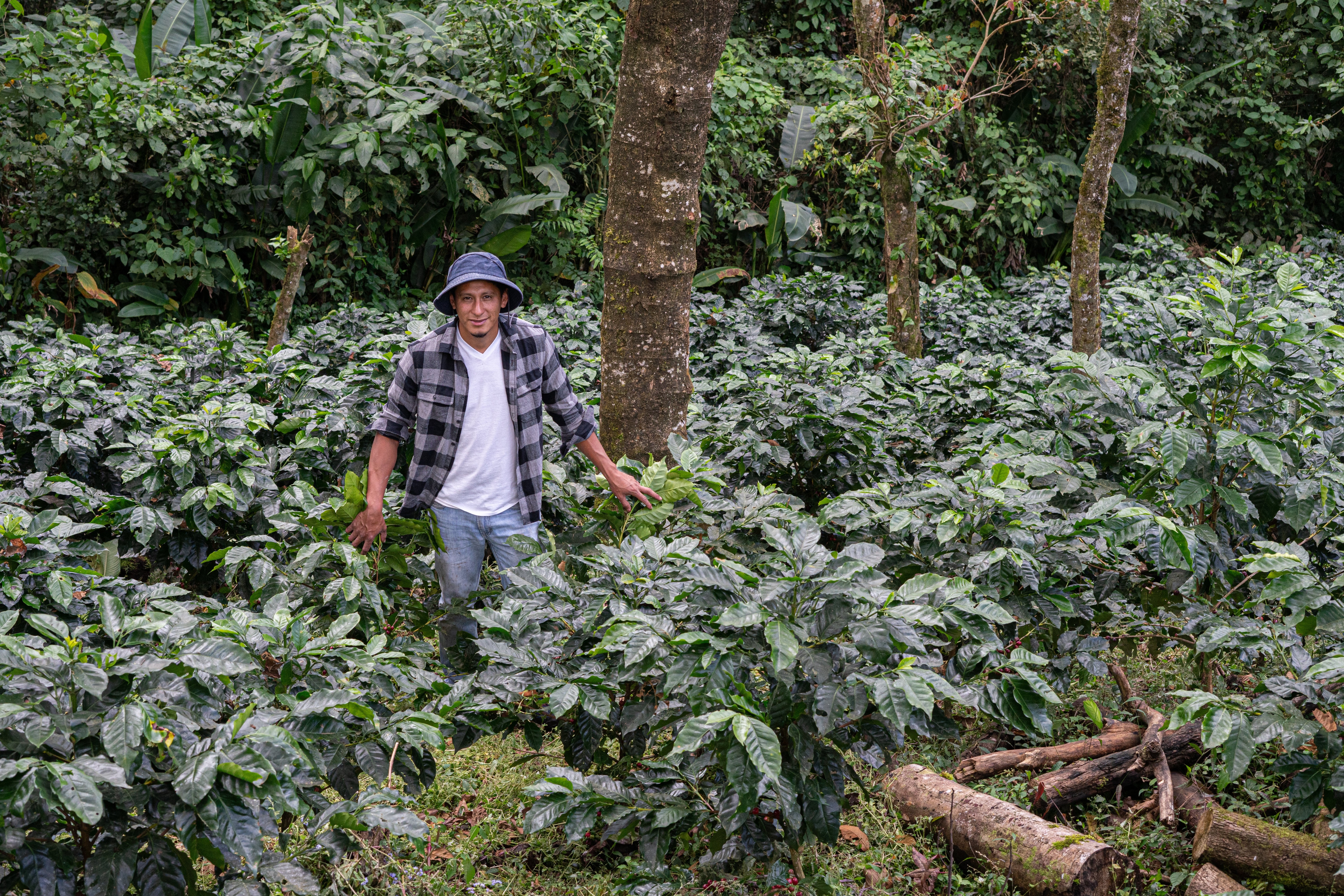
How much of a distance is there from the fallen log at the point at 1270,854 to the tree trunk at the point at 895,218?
4.20 meters

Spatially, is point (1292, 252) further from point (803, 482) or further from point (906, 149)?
point (803, 482)

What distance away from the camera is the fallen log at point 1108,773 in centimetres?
324

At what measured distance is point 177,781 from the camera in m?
1.85

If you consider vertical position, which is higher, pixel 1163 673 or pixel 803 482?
pixel 803 482

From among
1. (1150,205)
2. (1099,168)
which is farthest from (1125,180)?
(1099,168)

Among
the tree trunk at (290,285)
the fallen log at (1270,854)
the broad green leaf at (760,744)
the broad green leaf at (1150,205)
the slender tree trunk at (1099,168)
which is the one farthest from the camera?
the broad green leaf at (1150,205)

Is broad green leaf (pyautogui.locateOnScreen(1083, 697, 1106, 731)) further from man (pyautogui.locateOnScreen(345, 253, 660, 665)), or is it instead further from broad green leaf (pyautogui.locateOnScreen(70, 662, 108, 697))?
broad green leaf (pyautogui.locateOnScreen(70, 662, 108, 697))

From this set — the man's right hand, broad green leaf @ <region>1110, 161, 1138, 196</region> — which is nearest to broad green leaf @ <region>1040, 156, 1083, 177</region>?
broad green leaf @ <region>1110, 161, 1138, 196</region>

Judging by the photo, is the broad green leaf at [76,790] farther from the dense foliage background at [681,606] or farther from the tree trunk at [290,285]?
the tree trunk at [290,285]

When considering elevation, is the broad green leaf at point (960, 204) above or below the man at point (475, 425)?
above

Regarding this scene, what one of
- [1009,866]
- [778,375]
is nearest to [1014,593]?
[1009,866]

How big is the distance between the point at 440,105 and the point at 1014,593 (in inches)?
302

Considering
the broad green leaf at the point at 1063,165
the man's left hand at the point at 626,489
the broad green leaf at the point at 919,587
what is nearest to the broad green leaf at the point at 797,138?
the broad green leaf at the point at 1063,165

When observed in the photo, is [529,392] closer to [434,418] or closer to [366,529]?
[434,418]
